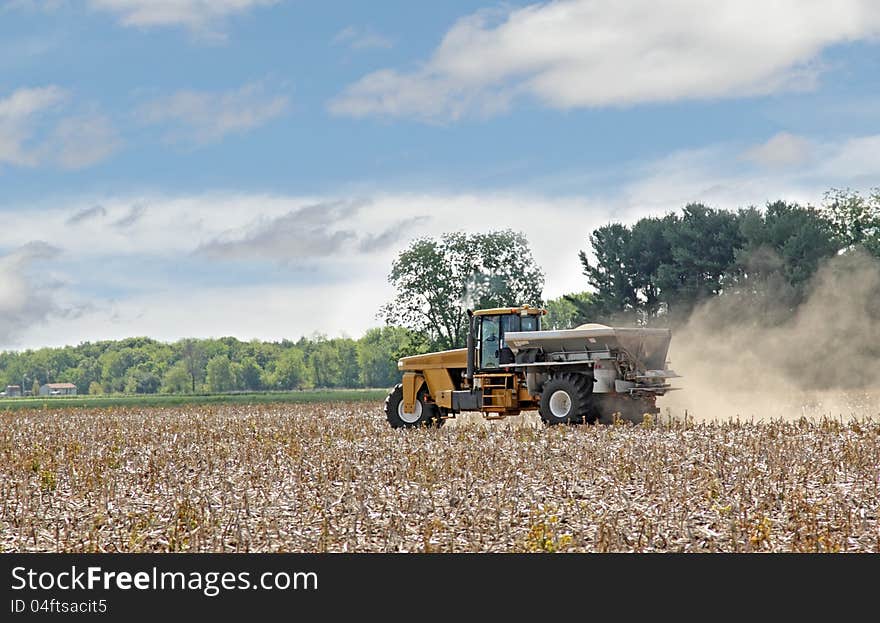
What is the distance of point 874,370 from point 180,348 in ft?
449

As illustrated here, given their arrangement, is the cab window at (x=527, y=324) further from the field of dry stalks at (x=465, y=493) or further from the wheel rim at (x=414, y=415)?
the field of dry stalks at (x=465, y=493)

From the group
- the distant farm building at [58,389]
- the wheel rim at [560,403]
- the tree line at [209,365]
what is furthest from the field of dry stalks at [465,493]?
the distant farm building at [58,389]

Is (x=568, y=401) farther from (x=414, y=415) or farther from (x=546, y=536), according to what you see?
(x=546, y=536)

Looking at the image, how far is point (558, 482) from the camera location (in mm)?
12133

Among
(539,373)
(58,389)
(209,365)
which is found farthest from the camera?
(58,389)

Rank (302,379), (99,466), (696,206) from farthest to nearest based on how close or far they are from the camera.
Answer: (302,379), (696,206), (99,466)

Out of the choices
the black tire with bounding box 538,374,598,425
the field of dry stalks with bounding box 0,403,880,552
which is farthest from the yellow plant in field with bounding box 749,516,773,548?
the black tire with bounding box 538,374,598,425

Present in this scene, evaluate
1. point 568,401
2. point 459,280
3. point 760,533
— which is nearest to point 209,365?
point 459,280

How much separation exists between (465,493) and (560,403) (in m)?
8.98

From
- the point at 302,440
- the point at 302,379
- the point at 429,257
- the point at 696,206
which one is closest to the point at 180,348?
the point at 302,379

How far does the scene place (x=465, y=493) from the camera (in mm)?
11312

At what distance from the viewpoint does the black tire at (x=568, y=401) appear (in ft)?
64.9

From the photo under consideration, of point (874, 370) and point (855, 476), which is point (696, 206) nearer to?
point (874, 370)

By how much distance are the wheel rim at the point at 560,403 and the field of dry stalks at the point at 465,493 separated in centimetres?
144
